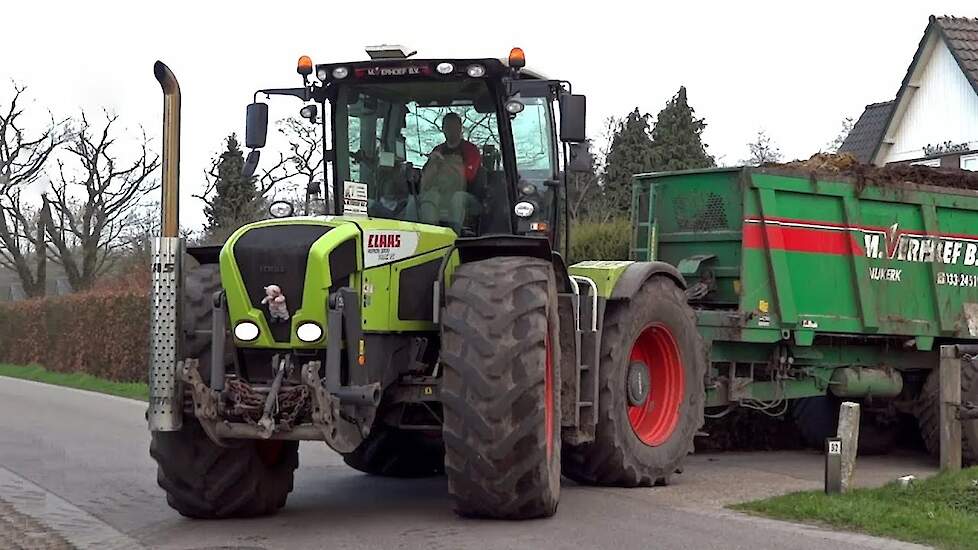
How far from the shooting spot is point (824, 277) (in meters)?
A: 12.7

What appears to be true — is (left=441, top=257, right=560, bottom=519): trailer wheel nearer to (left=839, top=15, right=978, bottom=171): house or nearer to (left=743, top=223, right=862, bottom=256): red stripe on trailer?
(left=743, top=223, right=862, bottom=256): red stripe on trailer

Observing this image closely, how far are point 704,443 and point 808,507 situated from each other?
16.0 ft

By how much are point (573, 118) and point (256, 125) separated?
7.50ft

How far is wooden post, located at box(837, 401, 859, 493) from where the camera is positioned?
396 inches

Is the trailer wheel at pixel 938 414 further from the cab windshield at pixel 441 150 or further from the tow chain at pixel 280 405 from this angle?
the tow chain at pixel 280 405

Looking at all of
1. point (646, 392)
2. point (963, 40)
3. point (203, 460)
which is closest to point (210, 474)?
point (203, 460)

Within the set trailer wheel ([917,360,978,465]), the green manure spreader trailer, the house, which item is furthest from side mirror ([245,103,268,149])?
the house

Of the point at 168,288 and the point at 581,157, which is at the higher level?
the point at 581,157

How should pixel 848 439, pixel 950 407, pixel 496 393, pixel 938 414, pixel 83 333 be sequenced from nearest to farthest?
pixel 496 393, pixel 848 439, pixel 950 407, pixel 938 414, pixel 83 333

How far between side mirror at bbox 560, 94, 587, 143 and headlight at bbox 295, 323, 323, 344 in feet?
7.54

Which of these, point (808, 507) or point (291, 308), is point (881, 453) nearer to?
point (808, 507)

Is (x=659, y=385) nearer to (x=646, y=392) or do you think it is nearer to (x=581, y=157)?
(x=646, y=392)

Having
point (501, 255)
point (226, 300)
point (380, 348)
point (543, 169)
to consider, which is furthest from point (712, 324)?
point (226, 300)

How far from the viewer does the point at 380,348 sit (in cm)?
871
